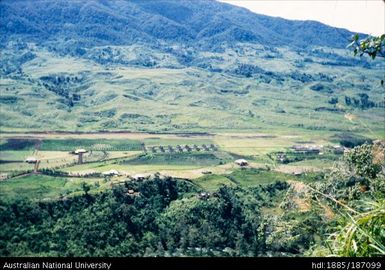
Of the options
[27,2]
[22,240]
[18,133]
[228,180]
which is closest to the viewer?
[22,240]

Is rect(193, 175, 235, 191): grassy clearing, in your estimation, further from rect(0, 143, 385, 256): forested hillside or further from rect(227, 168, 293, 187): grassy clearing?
rect(0, 143, 385, 256): forested hillside

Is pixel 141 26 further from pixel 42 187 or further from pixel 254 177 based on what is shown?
pixel 42 187

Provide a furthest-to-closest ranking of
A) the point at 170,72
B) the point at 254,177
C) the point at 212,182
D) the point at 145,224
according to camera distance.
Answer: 1. the point at 170,72
2. the point at 254,177
3. the point at 212,182
4. the point at 145,224

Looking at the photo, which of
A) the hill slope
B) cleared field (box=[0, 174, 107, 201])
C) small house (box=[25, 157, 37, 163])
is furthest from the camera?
the hill slope

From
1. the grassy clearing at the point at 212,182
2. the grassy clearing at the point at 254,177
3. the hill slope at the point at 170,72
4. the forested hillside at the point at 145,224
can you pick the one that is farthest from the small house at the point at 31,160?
the grassy clearing at the point at 254,177

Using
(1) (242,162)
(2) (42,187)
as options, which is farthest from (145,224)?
(1) (242,162)

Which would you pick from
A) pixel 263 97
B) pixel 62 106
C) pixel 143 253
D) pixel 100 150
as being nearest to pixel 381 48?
pixel 143 253

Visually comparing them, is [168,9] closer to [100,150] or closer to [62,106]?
[62,106]

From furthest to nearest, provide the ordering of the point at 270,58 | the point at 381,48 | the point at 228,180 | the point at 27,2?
the point at 27,2, the point at 270,58, the point at 228,180, the point at 381,48

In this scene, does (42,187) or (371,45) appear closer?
(371,45)

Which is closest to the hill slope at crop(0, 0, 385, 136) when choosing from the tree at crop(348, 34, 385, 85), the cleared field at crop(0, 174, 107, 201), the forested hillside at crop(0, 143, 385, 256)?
the tree at crop(348, 34, 385, 85)

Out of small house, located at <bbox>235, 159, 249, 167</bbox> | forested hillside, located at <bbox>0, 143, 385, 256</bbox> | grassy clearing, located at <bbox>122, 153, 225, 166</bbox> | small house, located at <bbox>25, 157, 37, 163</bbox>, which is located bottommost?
small house, located at <bbox>25, 157, 37, 163</bbox>
